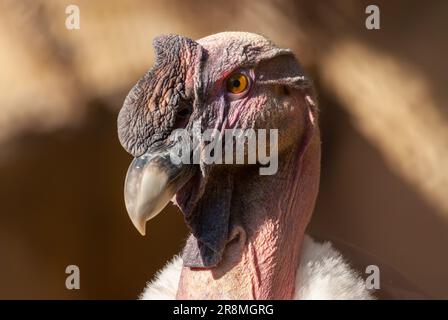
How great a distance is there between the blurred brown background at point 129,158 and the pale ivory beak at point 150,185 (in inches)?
81.9

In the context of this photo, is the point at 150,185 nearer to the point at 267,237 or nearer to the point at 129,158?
the point at 267,237

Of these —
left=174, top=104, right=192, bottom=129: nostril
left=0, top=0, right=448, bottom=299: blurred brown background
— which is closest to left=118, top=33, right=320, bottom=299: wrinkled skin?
left=174, top=104, right=192, bottom=129: nostril

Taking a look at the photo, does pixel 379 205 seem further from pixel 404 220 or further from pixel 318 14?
pixel 318 14

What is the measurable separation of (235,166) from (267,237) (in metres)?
0.24

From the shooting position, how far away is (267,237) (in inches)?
86.0

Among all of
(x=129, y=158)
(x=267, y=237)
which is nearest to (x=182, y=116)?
(x=267, y=237)

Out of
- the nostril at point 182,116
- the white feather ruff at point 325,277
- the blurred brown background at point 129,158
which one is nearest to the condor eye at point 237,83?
the nostril at point 182,116


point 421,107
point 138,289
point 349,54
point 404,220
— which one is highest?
point 349,54

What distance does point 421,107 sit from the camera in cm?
420

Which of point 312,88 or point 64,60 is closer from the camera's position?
point 312,88

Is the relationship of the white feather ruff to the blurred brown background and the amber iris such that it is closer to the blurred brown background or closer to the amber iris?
the amber iris

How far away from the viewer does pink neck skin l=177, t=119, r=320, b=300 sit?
2172 mm
